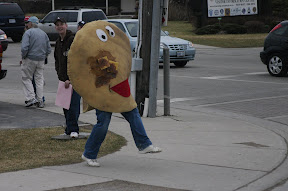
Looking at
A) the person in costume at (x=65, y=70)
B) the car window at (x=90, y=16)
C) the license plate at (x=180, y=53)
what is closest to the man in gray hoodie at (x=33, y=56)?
the person in costume at (x=65, y=70)

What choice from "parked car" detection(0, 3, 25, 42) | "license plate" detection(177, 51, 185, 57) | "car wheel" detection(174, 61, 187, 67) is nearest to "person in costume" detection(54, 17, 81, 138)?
"license plate" detection(177, 51, 185, 57)

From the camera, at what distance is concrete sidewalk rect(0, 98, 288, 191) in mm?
6668

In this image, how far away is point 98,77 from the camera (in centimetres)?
734

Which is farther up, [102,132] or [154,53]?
[154,53]

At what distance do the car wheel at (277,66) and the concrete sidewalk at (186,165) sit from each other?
8.26m

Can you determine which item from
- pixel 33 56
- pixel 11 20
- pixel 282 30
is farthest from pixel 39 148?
pixel 11 20

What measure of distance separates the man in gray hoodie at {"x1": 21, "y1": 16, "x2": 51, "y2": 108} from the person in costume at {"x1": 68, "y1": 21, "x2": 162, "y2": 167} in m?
5.24

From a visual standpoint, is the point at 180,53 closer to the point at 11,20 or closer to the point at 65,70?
the point at 65,70

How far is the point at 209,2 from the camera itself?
141 ft

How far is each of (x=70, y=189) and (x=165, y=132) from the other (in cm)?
382

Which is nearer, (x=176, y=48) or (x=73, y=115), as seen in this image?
(x=73, y=115)

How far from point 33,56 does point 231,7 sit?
32080 millimetres

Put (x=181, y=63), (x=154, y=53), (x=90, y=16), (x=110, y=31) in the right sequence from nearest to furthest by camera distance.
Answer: (x=110, y=31), (x=154, y=53), (x=181, y=63), (x=90, y=16)

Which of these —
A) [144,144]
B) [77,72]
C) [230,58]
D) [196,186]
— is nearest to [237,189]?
[196,186]
